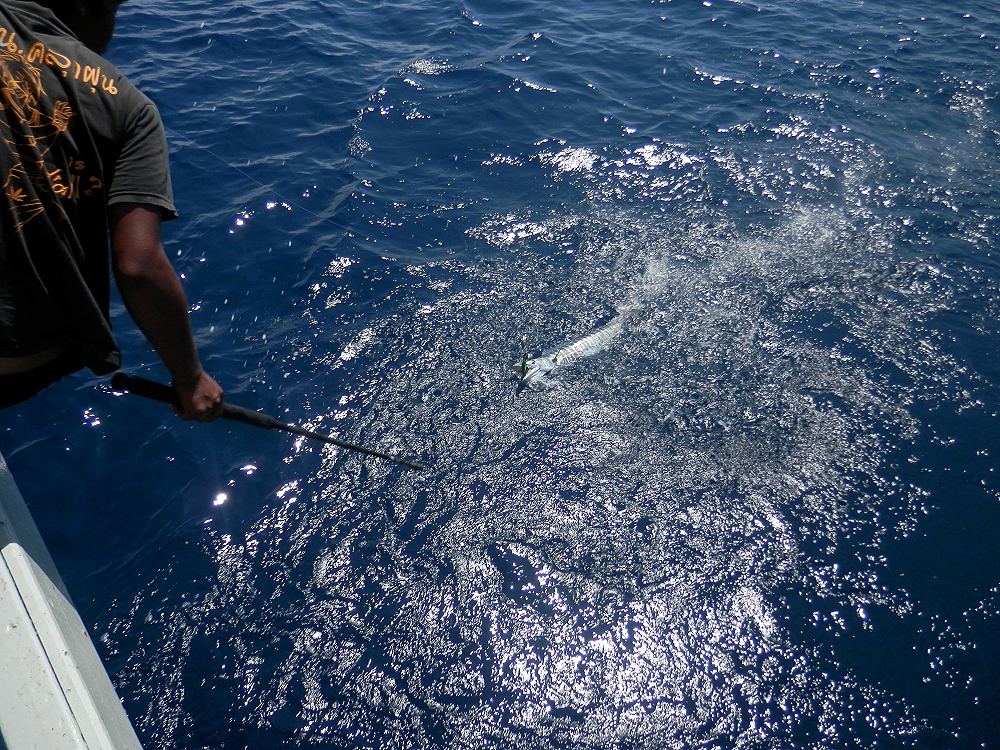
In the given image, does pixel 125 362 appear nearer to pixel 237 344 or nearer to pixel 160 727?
pixel 237 344

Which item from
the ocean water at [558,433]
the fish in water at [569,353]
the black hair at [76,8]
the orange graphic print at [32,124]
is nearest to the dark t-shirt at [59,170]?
the orange graphic print at [32,124]

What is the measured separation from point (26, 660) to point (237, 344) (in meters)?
4.80

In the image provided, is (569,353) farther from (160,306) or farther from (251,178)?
(251,178)

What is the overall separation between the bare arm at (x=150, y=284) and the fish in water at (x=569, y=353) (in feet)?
13.6

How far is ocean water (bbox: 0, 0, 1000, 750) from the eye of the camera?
15.1 feet

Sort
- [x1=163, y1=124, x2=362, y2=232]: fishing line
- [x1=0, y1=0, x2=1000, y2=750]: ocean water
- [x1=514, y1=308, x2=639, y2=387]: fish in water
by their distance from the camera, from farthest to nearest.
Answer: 1. [x1=163, y1=124, x2=362, y2=232]: fishing line
2. [x1=514, y1=308, x2=639, y2=387]: fish in water
3. [x1=0, y1=0, x2=1000, y2=750]: ocean water

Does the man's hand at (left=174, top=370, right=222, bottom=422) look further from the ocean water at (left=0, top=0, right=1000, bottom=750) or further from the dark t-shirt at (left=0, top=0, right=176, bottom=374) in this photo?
the ocean water at (left=0, top=0, right=1000, bottom=750)

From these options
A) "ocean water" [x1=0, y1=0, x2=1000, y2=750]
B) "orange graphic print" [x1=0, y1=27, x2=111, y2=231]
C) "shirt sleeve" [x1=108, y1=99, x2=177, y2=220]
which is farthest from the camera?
"ocean water" [x1=0, y1=0, x2=1000, y2=750]

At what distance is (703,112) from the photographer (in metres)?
10.9

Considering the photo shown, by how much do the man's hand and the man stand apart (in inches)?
6.1

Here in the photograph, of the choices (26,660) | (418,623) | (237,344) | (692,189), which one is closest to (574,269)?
(692,189)

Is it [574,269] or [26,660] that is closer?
[26,660]

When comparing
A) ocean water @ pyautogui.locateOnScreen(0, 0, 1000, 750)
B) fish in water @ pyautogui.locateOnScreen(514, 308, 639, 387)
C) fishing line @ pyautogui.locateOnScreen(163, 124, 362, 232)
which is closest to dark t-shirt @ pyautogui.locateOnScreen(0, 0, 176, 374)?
ocean water @ pyautogui.locateOnScreen(0, 0, 1000, 750)

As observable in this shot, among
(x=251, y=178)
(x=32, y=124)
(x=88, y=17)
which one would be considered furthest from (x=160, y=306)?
(x=251, y=178)
